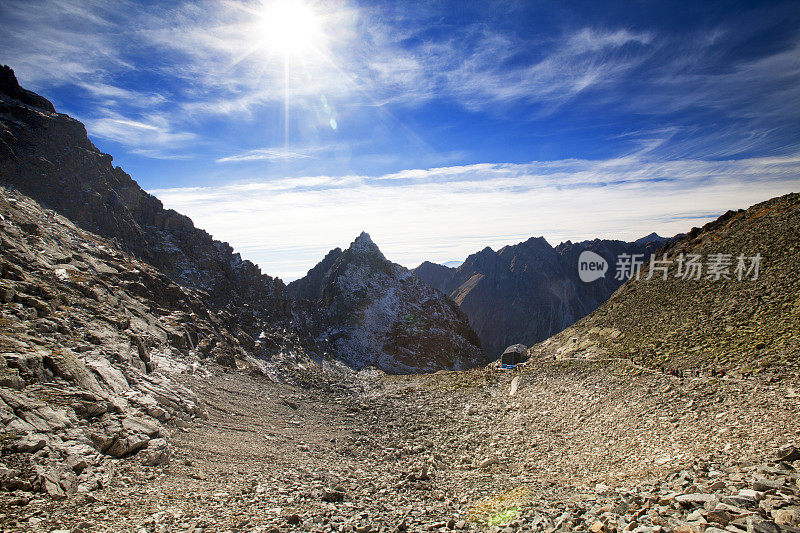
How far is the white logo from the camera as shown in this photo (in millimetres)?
183625

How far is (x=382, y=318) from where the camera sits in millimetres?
75250

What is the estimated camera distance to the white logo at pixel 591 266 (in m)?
184

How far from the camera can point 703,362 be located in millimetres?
20422

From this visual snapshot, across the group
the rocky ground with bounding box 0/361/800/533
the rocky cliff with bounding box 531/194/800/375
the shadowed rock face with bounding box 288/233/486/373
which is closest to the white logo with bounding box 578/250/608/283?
the shadowed rock face with bounding box 288/233/486/373

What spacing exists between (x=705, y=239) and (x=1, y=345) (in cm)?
5271

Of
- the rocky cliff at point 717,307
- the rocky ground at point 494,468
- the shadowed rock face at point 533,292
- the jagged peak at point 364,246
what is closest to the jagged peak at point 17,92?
the rocky ground at point 494,468

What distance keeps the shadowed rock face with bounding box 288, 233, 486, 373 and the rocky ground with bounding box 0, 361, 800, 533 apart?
38765 mm

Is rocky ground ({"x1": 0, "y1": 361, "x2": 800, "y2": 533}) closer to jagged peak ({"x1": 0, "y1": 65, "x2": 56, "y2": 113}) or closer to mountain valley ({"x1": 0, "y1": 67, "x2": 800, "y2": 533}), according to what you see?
mountain valley ({"x1": 0, "y1": 67, "x2": 800, "y2": 533})

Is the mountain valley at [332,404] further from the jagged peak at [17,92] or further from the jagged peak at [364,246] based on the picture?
the jagged peak at [364,246]

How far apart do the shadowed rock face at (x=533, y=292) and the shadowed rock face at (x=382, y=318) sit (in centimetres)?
8963

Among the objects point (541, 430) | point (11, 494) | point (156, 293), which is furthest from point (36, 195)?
point (541, 430)

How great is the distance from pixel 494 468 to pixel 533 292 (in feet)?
569

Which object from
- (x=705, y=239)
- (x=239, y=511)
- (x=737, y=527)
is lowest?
(x=239, y=511)

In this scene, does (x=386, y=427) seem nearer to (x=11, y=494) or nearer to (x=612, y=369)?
(x=612, y=369)
